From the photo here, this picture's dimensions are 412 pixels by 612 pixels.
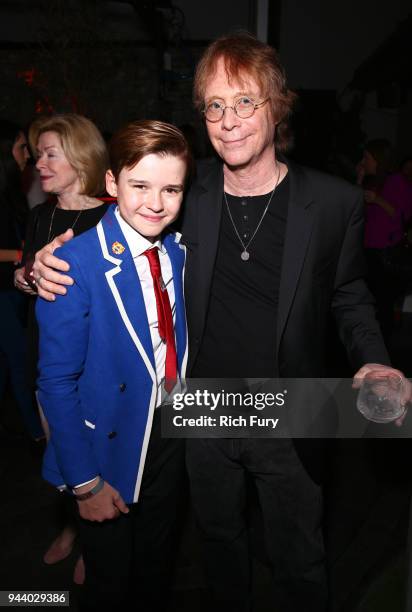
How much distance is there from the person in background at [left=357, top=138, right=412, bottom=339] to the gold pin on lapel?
328 cm

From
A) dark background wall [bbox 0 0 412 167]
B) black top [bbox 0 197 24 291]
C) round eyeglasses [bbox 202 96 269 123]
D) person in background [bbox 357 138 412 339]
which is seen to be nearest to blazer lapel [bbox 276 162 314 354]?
round eyeglasses [bbox 202 96 269 123]

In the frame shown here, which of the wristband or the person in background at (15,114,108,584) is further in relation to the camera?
the person in background at (15,114,108,584)

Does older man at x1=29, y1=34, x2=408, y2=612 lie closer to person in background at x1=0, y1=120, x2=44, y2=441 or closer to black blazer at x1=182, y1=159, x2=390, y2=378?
black blazer at x1=182, y1=159, x2=390, y2=378

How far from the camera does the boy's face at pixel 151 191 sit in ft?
4.06

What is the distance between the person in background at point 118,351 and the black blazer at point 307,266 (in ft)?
0.24

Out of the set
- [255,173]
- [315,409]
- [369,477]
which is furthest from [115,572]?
[369,477]

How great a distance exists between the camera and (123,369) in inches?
51.4

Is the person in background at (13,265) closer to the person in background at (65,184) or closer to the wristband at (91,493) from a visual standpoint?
the person in background at (65,184)

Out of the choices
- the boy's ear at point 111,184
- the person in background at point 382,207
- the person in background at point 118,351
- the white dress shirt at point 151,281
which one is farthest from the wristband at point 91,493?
the person in background at point 382,207

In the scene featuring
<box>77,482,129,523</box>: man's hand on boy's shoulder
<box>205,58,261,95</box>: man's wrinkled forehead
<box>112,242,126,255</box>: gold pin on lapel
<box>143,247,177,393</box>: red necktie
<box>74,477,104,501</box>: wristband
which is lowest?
<box>77,482,129,523</box>: man's hand on boy's shoulder

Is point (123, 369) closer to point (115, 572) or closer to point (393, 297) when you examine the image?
point (115, 572)

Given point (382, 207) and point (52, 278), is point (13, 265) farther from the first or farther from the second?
point (382, 207)

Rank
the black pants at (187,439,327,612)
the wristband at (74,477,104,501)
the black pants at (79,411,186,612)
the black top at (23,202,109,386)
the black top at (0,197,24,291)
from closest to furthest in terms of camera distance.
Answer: the wristband at (74,477,104,501)
the black pants at (79,411,186,612)
the black pants at (187,439,327,612)
the black top at (23,202,109,386)
the black top at (0,197,24,291)

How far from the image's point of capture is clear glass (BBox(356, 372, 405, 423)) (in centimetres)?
120
